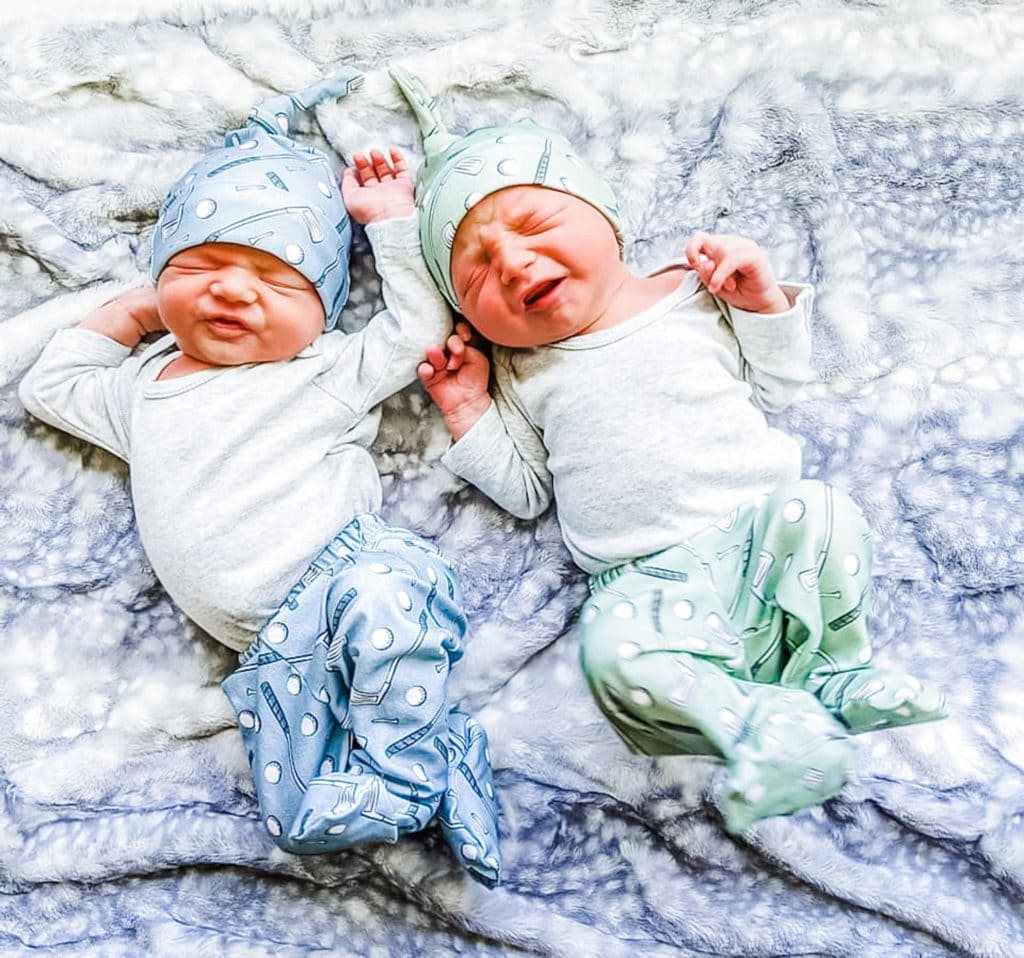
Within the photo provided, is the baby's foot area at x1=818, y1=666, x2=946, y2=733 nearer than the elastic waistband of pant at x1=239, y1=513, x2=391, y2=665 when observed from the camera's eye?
Yes

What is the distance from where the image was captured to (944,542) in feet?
4.13

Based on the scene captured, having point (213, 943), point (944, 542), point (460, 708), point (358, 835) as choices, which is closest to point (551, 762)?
point (460, 708)

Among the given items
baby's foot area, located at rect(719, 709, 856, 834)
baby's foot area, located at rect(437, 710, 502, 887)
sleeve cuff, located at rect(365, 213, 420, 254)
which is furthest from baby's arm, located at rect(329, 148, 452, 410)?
baby's foot area, located at rect(719, 709, 856, 834)

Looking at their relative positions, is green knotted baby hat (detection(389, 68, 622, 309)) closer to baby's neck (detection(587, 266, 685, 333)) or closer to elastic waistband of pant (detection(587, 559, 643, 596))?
baby's neck (detection(587, 266, 685, 333))

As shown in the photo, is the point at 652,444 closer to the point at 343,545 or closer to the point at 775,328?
the point at 775,328

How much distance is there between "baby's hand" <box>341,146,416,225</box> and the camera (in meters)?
1.23

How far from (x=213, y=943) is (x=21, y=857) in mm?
234

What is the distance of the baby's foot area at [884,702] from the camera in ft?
3.23

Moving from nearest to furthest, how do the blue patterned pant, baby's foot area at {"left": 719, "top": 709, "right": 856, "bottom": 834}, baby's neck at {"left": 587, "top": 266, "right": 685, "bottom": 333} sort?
baby's foot area at {"left": 719, "top": 709, "right": 856, "bottom": 834} < the blue patterned pant < baby's neck at {"left": 587, "top": 266, "right": 685, "bottom": 333}

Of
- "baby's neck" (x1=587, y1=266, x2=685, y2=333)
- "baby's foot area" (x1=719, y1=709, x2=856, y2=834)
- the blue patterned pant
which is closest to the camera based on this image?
"baby's foot area" (x1=719, y1=709, x2=856, y2=834)

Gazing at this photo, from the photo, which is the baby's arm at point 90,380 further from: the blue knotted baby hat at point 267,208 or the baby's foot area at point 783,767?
the baby's foot area at point 783,767

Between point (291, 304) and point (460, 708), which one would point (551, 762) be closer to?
point (460, 708)

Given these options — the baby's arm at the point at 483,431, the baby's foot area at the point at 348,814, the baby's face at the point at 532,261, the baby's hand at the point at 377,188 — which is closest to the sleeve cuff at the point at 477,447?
the baby's arm at the point at 483,431

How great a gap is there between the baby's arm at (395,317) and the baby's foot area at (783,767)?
1.76 feet
